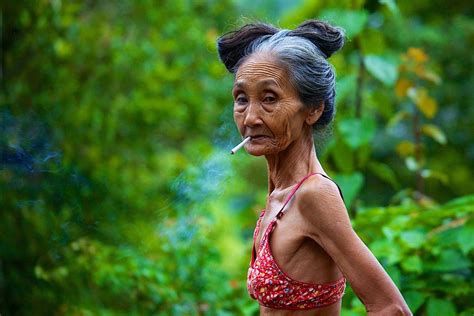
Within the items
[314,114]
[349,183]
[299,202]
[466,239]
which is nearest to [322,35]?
[314,114]

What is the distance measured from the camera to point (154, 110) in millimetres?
8133

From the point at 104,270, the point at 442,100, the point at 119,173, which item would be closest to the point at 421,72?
the point at 104,270

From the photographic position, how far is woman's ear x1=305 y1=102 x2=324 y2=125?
2.30m

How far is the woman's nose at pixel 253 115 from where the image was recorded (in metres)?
2.22

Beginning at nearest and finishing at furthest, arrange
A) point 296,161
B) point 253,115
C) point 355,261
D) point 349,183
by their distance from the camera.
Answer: point 355,261, point 253,115, point 296,161, point 349,183

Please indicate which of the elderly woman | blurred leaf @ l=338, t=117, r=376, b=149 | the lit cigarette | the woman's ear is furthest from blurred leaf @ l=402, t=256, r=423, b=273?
the lit cigarette

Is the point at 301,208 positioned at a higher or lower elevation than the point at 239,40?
lower

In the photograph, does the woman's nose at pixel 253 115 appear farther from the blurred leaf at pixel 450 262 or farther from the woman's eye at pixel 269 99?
the blurred leaf at pixel 450 262

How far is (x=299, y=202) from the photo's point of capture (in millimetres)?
2211

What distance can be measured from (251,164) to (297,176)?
11.9 metres

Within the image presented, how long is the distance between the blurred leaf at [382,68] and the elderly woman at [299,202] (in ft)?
6.69

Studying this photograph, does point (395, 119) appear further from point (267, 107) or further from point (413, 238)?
point (267, 107)

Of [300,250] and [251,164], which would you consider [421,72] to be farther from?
[251,164]

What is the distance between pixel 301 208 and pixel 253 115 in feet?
0.95
